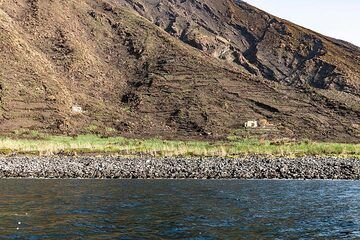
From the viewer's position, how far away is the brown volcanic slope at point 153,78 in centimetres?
7581

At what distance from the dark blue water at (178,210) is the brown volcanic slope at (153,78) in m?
44.4

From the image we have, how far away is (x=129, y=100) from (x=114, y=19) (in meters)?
26.9

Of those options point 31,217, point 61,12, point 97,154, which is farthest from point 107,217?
point 61,12

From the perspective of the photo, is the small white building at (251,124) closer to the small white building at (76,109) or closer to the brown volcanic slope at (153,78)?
the brown volcanic slope at (153,78)

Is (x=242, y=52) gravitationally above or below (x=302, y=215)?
above

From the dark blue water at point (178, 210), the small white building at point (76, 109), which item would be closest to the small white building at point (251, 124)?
the small white building at point (76, 109)

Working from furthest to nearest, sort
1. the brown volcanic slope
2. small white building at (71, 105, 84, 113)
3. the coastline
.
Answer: small white building at (71, 105, 84, 113) < the brown volcanic slope < the coastline

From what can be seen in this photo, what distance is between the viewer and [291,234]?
15.9 meters

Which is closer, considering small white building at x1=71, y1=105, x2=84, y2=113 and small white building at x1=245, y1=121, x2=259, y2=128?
small white building at x1=71, y1=105, x2=84, y2=113

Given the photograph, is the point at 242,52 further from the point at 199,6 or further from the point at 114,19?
the point at 114,19

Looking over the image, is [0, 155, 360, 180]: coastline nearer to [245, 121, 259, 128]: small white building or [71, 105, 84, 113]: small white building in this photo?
[71, 105, 84, 113]: small white building

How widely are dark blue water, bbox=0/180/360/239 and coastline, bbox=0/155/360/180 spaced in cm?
344

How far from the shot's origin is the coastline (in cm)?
3409

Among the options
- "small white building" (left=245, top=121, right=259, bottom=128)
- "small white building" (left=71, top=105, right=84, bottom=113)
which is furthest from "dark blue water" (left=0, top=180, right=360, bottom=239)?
"small white building" (left=245, top=121, right=259, bottom=128)
